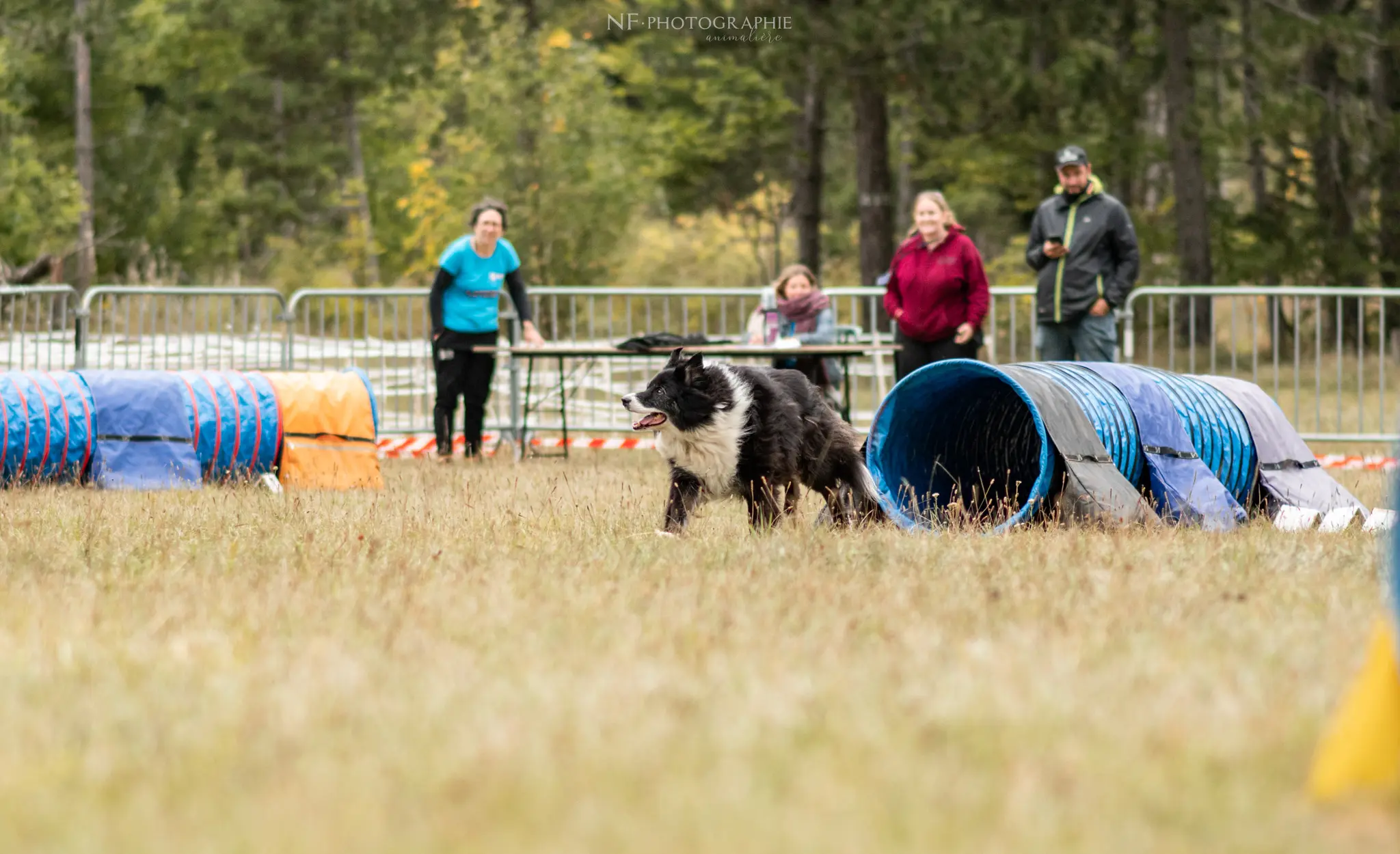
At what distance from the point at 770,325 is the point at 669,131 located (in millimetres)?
20745

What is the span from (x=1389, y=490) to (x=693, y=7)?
69.8 feet

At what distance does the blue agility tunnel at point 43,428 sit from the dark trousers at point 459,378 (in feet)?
9.83

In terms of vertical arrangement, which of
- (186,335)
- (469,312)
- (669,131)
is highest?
(669,131)

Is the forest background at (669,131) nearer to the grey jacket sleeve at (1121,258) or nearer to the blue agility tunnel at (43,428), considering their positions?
the grey jacket sleeve at (1121,258)

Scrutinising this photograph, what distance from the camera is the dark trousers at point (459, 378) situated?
1245 centimetres

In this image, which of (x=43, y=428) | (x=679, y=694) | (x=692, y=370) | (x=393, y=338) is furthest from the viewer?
(x=393, y=338)

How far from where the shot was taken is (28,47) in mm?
31766

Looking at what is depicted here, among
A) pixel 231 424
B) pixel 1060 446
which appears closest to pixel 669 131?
pixel 231 424

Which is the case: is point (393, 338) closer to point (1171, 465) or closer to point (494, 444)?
point (494, 444)

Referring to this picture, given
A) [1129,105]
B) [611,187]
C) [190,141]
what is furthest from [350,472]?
[190,141]

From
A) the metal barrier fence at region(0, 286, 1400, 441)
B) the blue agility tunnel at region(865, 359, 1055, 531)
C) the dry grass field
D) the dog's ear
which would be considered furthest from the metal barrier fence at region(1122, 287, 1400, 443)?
the dry grass field

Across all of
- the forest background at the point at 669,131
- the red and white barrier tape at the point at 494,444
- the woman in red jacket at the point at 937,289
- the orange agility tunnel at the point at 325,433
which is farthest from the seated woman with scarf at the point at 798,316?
the forest background at the point at 669,131

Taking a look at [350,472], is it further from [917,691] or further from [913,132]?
[913,132]

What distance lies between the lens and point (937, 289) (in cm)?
1055
